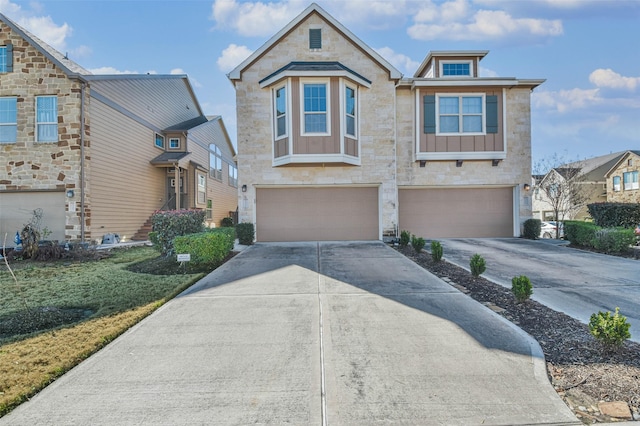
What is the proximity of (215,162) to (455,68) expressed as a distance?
49.8 feet

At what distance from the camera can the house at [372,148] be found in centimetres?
1188

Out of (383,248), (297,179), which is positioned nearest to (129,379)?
(383,248)

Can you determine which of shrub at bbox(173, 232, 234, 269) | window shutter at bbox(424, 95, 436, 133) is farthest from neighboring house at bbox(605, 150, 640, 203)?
shrub at bbox(173, 232, 234, 269)

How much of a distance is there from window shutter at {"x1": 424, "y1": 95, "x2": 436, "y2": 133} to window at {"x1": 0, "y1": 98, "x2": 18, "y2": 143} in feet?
49.6

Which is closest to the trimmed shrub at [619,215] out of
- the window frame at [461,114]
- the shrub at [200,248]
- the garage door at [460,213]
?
the garage door at [460,213]

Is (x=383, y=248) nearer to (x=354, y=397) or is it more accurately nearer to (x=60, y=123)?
(x=354, y=397)

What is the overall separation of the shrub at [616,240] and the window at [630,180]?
26029 millimetres

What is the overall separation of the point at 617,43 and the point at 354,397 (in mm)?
15978

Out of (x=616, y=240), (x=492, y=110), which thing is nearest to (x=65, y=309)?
(x=616, y=240)

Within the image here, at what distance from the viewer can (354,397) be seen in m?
2.69

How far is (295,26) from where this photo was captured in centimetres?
1225

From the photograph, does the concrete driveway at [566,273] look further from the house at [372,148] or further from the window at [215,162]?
the window at [215,162]

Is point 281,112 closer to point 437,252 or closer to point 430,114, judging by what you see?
point 430,114

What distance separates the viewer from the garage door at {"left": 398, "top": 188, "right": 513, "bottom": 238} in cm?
1320
